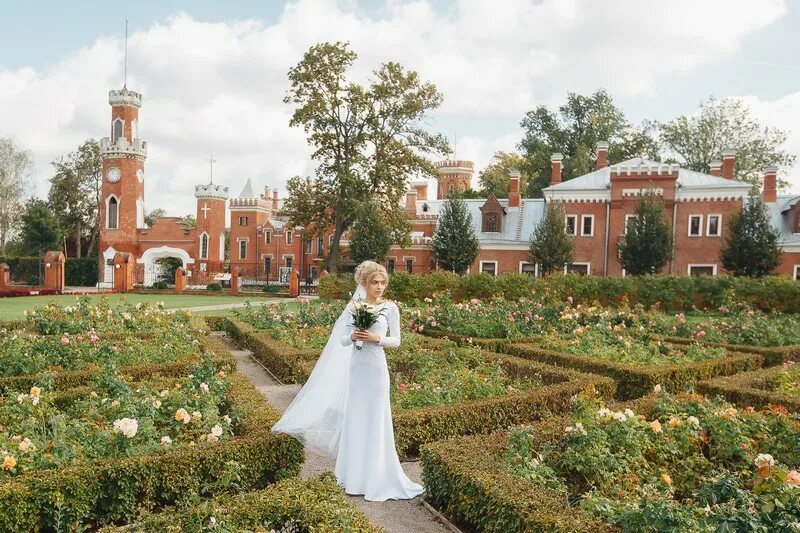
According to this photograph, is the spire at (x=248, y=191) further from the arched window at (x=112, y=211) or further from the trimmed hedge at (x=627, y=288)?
the trimmed hedge at (x=627, y=288)

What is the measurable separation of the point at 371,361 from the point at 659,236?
2770 cm

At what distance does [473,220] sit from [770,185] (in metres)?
17.3

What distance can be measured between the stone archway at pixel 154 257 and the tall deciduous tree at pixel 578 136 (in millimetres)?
27307

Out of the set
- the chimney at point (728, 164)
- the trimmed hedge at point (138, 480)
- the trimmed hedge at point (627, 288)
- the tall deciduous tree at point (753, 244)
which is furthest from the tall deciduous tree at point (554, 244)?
the trimmed hedge at point (138, 480)

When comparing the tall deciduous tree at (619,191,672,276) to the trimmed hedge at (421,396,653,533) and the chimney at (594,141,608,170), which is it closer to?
the chimney at (594,141,608,170)

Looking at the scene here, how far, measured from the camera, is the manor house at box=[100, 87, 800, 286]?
32625mm

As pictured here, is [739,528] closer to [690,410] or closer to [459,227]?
[690,410]

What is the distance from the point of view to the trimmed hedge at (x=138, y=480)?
4289 millimetres

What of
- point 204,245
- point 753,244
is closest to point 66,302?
point 204,245

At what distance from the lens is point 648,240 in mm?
29859

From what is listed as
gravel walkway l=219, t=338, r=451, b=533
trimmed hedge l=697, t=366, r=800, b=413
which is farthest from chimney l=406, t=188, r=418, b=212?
gravel walkway l=219, t=338, r=451, b=533

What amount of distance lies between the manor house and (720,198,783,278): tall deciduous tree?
2.46 m

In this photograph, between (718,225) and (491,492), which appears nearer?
(491,492)

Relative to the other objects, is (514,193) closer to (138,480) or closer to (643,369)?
(643,369)
